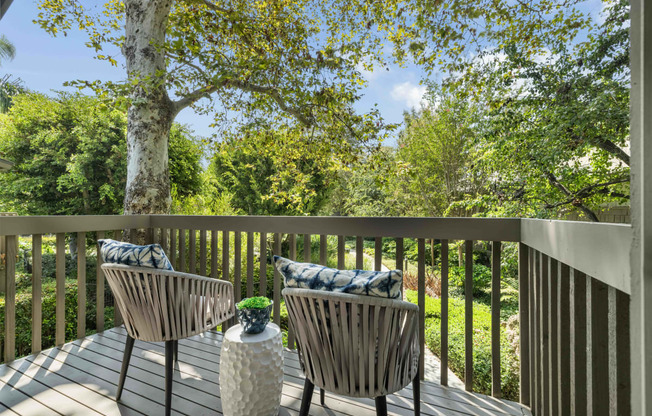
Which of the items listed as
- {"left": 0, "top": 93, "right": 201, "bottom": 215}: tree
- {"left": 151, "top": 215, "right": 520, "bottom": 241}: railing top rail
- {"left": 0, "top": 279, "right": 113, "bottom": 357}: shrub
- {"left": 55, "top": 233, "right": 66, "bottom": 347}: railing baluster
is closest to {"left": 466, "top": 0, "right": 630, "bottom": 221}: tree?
{"left": 151, "top": 215, "right": 520, "bottom": 241}: railing top rail

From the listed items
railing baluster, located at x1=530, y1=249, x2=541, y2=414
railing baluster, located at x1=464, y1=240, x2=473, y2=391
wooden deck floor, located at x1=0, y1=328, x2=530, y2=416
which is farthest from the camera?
railing baluster, located at x1=464, y1=240, x2=473, y2=391

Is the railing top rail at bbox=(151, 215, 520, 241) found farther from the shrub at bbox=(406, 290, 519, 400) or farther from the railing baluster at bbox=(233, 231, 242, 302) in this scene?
the shrub at bbox=(406, 290, 519, 400)

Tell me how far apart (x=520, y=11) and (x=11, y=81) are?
→ 97.1ft

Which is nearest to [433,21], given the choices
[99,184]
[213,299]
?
[213,299]

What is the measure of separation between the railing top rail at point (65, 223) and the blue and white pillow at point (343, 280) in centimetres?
205

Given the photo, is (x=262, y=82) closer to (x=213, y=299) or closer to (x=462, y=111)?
(x=213, y=299)

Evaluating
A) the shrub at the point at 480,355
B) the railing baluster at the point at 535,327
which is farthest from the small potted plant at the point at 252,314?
the shrub at the point at 480,355

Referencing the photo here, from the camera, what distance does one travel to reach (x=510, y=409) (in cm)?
179

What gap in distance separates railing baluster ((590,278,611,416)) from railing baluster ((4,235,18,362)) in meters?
3.15

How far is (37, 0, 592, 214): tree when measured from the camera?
12.7ft

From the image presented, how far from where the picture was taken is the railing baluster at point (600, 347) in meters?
0.79

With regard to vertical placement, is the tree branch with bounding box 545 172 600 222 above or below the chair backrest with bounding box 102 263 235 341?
above

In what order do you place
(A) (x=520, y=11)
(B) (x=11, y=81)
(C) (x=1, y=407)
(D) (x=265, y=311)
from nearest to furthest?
1. (D) (x=265, y=311)
2. (C) (x=1, y=407)
3. (A) (x=520, y=11)
4. (B) (x=11, y=81)

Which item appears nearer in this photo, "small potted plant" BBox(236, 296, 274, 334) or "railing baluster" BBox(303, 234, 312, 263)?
"small potted plant" BBox(236, 296, 274, 334)
